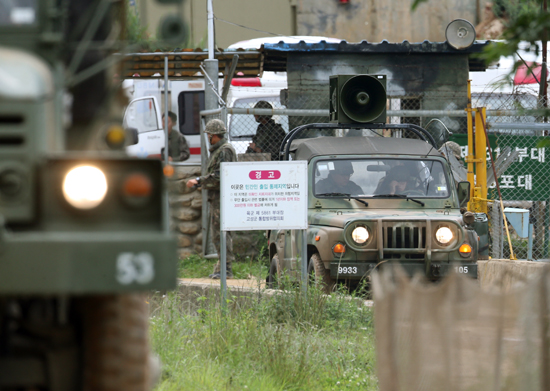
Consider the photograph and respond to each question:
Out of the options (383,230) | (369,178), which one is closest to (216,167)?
(369,178)

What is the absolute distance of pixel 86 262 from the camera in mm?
2684

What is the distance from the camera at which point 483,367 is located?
3.26m

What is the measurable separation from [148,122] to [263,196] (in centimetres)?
865

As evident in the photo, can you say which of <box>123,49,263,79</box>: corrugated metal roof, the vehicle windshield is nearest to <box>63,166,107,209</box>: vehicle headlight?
the vehicle windshield

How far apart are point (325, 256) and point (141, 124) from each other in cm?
852

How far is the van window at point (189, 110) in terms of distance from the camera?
16.3 m

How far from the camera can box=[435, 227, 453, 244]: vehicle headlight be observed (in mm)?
8242

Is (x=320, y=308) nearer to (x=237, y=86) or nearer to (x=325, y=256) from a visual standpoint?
(x=325, y=256)

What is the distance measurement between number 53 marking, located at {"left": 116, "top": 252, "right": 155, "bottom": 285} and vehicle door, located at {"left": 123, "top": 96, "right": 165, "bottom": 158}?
12.6 meters

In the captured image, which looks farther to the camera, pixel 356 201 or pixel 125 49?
pixel 356 201

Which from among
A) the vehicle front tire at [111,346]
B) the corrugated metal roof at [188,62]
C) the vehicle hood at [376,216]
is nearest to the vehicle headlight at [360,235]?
the vehicle hood at [376,216]

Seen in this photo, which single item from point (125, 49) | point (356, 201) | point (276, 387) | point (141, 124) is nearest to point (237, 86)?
point (141, 124)

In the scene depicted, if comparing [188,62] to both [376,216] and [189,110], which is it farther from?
[376,216]

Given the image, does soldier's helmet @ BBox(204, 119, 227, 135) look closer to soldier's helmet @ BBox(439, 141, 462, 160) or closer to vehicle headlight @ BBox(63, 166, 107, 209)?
soldier's helmet @ BBox(439, 141, 462, 160)
